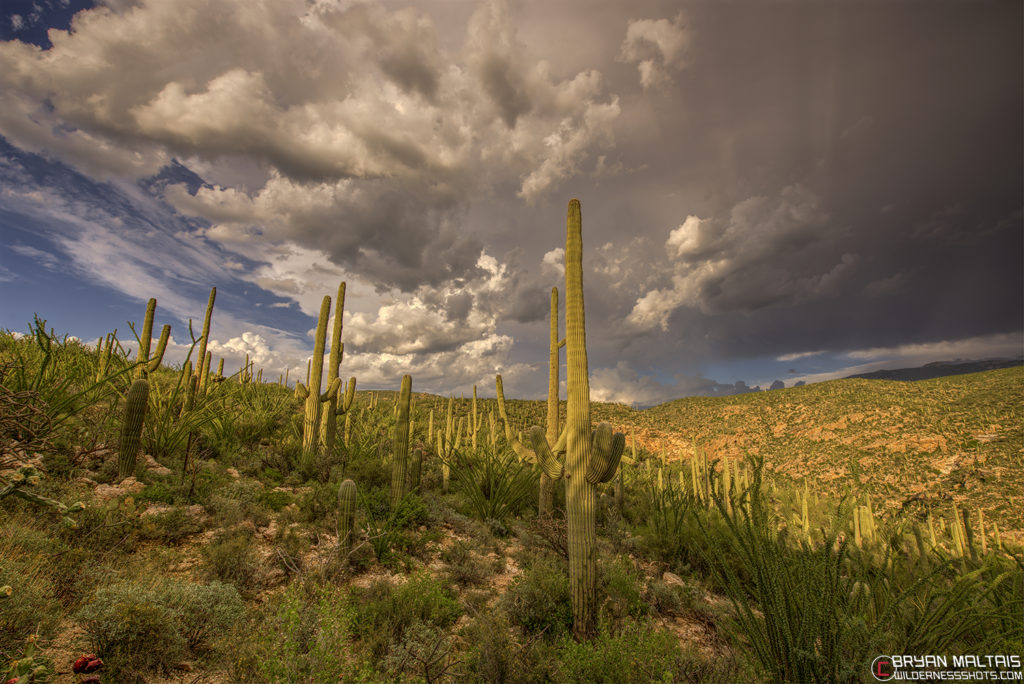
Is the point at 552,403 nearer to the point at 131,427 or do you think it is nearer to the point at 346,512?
the point at 346,512

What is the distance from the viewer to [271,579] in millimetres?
4816

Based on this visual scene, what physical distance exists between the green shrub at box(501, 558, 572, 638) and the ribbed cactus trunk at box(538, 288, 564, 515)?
2553 millimetres

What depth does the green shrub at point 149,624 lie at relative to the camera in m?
3.09

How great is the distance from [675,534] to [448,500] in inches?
187

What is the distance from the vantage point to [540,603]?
4.69 metres

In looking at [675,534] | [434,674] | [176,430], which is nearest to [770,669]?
[434,674]

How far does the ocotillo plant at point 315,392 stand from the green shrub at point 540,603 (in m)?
6.11

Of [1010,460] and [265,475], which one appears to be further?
[1010,460]

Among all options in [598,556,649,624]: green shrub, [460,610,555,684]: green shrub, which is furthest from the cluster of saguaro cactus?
[598,556,649,624]: green shrub

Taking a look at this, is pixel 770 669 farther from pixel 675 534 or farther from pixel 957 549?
pixel 957 549

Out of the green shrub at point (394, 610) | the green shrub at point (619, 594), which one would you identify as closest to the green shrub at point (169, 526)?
the green shrub at point (394, 610)

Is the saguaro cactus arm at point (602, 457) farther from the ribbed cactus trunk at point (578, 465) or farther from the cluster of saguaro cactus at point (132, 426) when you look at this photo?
the cluster of saguaro cactus at point (132, 426)

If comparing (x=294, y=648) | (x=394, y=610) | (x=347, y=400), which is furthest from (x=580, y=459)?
(x=347, y=400)

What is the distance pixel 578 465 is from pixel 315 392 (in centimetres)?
746
